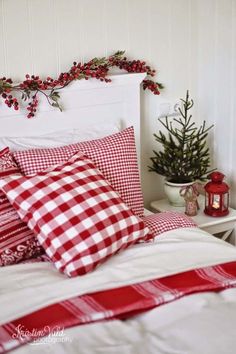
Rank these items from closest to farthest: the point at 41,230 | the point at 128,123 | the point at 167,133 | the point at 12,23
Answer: the point at 41,230 < the point at 12,23 < the point at 128,123 < the point at 167,133

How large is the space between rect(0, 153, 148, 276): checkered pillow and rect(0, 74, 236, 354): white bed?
6 cm

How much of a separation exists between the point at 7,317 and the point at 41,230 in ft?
1.35

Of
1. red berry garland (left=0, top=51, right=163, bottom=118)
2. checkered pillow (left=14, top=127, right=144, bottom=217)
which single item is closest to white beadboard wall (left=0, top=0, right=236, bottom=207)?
red berry garland (left=0, top=51, right=163, bottom=118)

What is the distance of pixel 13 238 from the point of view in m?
1.81

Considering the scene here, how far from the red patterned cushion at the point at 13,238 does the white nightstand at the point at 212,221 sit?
882 millimetres

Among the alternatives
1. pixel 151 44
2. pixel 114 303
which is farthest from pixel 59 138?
pixel 114 303

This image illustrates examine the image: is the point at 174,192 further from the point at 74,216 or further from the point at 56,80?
the point at 74,216

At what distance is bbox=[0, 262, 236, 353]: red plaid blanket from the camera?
4.38 feet

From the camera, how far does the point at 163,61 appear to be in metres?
2.67

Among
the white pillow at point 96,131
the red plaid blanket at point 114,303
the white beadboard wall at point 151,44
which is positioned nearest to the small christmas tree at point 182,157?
the white beadboard wall at point 151,44

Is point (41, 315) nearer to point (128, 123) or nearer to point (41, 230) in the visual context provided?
point (41, 230)

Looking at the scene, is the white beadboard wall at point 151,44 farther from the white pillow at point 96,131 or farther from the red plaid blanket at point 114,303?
the red plaid blanket at point 114,303

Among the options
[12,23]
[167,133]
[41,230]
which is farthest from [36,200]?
[167,133]

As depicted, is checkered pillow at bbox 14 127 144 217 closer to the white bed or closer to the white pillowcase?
the white pillowcase
